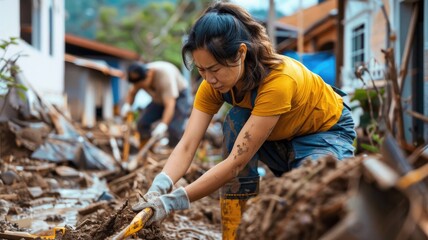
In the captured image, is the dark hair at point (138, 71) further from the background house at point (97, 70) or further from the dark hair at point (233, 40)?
the background house at point (97, 70)

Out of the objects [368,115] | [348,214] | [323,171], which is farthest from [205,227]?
[368,115]

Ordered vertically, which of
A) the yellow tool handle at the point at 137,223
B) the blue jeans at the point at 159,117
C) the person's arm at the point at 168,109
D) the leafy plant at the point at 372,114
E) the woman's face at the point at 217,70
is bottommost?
the blue jeans at the point at 159,117

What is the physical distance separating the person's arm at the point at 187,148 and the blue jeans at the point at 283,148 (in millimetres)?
183

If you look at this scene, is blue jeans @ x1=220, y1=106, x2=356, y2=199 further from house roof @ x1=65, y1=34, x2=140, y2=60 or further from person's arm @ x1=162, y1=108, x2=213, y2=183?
house roof @ x1=65, y1=34, x2=140, y2=60

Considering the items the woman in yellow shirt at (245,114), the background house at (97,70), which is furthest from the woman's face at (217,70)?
the background house at (97,70)

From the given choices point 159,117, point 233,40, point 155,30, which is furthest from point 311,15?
point 233,40

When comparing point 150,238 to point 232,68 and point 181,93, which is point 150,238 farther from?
point 181,93

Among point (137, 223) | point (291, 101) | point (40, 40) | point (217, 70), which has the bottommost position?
point (40, 40)

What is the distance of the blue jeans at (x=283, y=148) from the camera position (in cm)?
326

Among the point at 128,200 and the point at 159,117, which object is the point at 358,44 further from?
the point at 128,200

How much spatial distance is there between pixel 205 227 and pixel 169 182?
1.51 metres

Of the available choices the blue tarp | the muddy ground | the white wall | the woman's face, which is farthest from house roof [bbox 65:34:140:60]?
the woman's face

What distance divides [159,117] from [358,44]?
15.3ft

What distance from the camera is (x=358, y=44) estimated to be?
11430 mm
